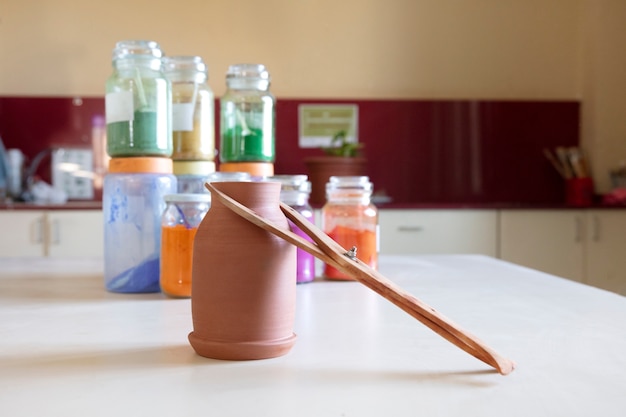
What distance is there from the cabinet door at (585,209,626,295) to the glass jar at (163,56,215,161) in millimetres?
2108

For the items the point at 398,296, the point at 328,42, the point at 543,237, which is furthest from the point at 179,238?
the point at 328,42

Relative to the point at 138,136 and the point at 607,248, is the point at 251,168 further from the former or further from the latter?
the point at 607,248

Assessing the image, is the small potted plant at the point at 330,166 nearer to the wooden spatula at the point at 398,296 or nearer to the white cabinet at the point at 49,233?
the white cabinet at the point at 49,233

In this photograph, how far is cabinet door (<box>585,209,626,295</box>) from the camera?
9.07 feet

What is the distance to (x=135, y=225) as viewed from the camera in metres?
1.04

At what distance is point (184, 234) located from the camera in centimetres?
95

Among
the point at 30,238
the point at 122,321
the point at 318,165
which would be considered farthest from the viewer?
the point at 318,165

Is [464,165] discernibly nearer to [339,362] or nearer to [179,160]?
[179,160]

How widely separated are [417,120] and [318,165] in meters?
0.67

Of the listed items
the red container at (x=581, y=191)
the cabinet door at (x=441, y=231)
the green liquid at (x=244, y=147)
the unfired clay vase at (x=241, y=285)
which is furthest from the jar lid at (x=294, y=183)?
the red container at (x=581, y=191)

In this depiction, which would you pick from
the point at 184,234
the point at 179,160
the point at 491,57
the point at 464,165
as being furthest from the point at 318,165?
the point at 184,234

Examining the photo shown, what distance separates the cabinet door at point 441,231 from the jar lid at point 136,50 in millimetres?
1793

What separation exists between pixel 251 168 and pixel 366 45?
7.34 ft

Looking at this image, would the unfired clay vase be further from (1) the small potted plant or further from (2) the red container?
(2) the red container
